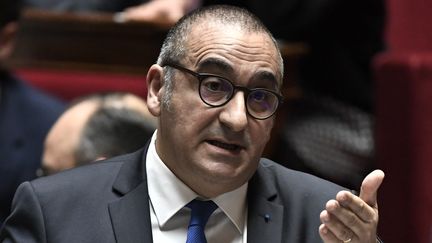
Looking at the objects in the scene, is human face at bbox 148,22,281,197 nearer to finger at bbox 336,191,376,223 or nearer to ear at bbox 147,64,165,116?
ear at bbox 147,64,165,116

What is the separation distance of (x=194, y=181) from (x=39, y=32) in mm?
1243

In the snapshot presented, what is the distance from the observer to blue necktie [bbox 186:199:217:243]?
150 centimetres

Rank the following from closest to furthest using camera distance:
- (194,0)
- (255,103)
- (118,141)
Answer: (255,103)
(118,141)
(194,0)

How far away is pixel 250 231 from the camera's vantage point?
5.06ft

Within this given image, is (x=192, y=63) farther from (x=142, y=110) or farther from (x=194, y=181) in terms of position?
(x=142, y=110)

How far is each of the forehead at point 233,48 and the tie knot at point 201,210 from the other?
7.5 inches

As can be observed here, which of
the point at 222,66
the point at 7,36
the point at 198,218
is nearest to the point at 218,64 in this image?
the point at 222,66

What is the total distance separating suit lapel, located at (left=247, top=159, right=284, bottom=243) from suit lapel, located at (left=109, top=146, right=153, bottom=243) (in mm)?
146

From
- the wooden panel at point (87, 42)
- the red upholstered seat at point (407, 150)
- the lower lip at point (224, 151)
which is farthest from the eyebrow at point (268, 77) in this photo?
the wooden panel at point (87, 42)

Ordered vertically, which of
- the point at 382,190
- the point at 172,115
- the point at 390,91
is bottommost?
the point at 382,190

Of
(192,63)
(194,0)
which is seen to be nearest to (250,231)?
(192,63)

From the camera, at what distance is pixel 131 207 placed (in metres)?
1.53

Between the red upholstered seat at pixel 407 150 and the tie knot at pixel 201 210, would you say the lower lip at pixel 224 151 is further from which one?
the red upholstered seat at pixel 407 150

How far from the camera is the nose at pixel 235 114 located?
4.82ft
